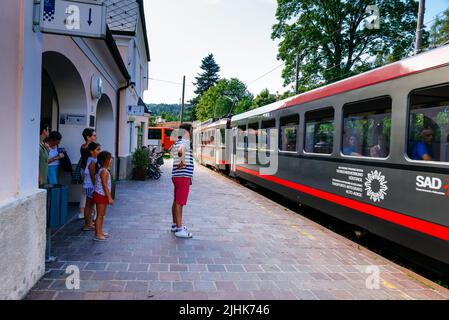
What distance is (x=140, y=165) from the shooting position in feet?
44.8

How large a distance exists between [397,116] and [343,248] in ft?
6.87

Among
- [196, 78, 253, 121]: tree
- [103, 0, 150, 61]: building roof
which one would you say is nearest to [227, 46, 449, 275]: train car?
[103, 0, 150, 61]: building roof

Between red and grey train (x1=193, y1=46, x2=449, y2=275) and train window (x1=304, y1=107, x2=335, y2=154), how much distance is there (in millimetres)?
19

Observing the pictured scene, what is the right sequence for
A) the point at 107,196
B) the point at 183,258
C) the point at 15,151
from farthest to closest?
1. the point at 107,196
2. the point at 183,258
3. the point at 15,151

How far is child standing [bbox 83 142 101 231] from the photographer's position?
5.68 m

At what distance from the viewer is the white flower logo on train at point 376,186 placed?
16.7 feet

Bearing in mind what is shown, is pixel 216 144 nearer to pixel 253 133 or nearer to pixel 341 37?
pixel 253 133

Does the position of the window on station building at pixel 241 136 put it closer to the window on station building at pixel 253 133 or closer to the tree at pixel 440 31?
the window on station building at pixel 253 133

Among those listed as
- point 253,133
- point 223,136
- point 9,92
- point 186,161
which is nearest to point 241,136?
point 253,133

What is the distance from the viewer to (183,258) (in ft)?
15.4

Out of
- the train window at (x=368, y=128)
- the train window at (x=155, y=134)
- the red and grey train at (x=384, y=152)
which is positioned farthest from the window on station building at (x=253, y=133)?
the train window at (x=155, y=134)

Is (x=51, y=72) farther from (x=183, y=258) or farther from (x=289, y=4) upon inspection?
(x=289, y=4)

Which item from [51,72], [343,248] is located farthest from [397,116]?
[51,72]

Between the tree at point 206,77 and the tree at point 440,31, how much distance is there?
50.2 m
